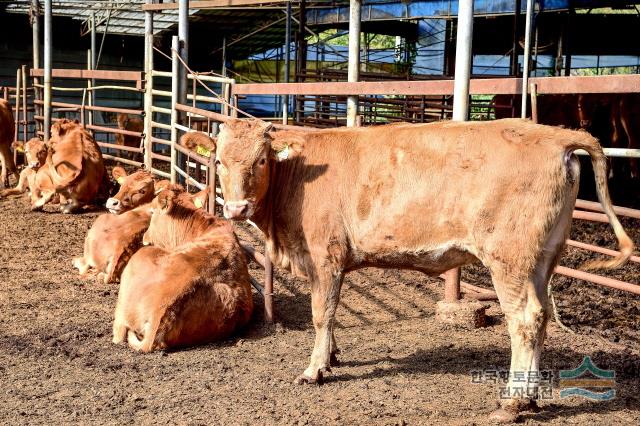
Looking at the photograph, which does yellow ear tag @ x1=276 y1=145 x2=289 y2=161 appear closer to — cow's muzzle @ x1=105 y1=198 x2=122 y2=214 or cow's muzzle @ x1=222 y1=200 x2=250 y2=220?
cow's muzzle @ x1=222 y1=200 x2=250 y2=220

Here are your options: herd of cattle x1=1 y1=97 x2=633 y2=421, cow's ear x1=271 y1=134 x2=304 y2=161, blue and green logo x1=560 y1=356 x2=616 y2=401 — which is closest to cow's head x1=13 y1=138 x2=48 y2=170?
herd of cattle x1=1 y1=97 x2=633 y2=421

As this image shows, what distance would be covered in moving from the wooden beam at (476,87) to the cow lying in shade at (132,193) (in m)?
1.29

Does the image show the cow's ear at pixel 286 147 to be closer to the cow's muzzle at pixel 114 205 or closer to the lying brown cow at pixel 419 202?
the lying brown cow at pixel 419 202

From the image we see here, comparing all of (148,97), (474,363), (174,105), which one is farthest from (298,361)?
(148,97)

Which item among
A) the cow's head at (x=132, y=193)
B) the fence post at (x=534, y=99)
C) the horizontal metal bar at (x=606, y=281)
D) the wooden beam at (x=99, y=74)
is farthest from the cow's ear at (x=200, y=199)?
the wooden beam at (x=99, y=74)

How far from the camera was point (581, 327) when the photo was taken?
5.88 m

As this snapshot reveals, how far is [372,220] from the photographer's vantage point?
181 inches

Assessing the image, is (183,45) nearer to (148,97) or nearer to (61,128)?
(148,97)

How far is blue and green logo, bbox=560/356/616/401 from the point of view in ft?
14.7

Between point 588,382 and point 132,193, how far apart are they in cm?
481

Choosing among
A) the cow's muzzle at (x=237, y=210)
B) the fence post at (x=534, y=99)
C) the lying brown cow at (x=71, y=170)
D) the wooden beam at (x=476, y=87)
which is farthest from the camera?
the lying brown cow at (x=71, y=170)

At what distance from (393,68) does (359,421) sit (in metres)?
20.5

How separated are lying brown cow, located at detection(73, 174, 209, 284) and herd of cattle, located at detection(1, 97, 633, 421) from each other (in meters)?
1.46

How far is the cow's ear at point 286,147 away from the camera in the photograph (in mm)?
4820
